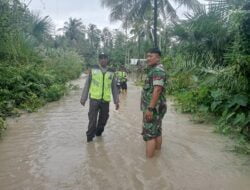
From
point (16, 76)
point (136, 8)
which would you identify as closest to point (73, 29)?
point (136, 8)

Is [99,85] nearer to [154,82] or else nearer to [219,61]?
[154,82]

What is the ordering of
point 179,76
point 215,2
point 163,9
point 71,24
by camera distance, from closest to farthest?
point 215,2 → point 179,76 → point 163,9 → point 71,24

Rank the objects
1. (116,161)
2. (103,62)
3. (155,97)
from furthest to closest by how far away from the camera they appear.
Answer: (103,62), (116,161), (155,97)

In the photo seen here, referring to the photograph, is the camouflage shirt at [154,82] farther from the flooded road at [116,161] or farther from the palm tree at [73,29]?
the palm tree at [73,29]

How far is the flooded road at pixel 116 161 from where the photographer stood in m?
5.07

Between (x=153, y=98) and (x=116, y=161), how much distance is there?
1249 millimetres

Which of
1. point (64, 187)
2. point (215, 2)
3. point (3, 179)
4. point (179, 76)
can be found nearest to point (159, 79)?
point (64, 187)

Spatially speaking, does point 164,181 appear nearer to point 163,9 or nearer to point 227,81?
point 227,81

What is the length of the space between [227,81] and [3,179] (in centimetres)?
458

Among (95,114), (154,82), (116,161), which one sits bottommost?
(116,161)

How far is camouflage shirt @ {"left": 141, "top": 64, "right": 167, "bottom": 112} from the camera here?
5.73 metres

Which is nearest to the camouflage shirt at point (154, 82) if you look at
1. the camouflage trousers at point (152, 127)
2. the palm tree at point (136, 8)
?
the camouflage trousers at point (152, 127)

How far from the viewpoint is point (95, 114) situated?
24.1 feet

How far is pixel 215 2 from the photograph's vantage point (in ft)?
26.7
